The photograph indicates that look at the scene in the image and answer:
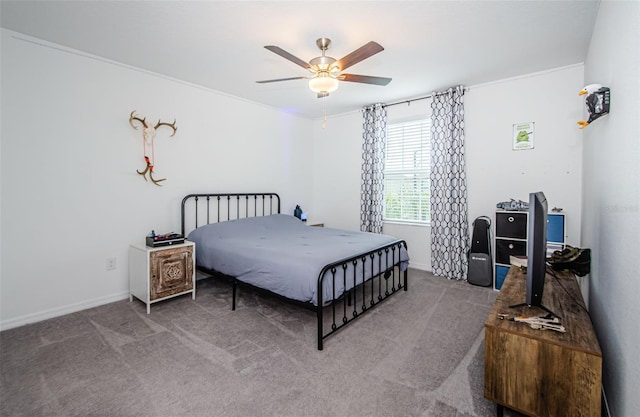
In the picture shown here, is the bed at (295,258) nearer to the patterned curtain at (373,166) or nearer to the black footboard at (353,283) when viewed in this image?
the black footboard at (353,283)

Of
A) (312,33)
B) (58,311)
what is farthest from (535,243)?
(58,311)

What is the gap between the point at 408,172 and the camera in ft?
14.9

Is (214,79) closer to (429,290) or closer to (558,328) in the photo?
(429,290)

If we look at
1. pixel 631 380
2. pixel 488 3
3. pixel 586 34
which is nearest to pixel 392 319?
pixel 631 380

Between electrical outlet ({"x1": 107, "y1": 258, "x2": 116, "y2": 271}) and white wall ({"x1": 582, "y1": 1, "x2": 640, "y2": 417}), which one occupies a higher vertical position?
white wall ({"x1": 582, "y1": 1, "x2": 640, "y2": 417})

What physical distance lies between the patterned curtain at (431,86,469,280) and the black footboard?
899 mm

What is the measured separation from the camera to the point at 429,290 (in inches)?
138

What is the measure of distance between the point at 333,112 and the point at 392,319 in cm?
369

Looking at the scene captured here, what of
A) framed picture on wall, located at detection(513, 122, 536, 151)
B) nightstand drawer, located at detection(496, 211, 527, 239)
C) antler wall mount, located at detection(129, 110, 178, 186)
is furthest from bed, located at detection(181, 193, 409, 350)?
framed picture on wall, located at detection(513, 122, 536, 151)

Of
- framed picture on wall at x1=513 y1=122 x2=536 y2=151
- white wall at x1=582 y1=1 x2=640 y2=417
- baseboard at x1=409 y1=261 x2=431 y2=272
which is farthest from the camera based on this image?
baseboard at x1=409 y1=261 x2=431 y2=272

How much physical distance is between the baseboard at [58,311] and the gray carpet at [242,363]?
105 mm

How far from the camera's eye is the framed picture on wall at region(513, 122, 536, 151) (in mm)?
3479

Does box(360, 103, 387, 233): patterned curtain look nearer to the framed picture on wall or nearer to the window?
the window

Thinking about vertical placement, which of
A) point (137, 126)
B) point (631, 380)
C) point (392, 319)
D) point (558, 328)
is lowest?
point (392, 319)
